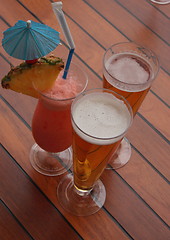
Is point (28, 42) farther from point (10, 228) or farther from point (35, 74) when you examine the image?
point (10, 228)

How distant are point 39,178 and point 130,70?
Answer: 0.43 metres

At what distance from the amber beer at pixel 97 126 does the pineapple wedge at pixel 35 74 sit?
0.09 metres

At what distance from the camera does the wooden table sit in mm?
1062

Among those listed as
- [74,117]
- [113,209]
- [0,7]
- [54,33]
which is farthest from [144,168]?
[0,7]

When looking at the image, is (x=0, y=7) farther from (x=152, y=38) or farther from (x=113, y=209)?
(x=113, y=209)

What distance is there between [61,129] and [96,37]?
59 cm

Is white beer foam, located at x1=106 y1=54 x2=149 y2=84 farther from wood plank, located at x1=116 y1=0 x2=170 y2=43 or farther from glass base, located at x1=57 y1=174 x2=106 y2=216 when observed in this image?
wood plank, located at x1=116 y1=0 x2=170 y2=43

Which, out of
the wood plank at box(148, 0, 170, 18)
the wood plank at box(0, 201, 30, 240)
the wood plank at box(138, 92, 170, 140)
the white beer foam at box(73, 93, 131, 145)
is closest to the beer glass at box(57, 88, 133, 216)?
the white beer foam at box(73, 93, 131, 145)

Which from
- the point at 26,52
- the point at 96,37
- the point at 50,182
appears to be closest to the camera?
the point at 26,52

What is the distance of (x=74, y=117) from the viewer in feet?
2.87

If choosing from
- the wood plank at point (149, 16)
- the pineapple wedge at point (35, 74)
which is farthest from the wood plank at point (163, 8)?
the pineapple wedge at point (35, 74)

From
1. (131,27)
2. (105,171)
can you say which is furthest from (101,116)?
(131,27)

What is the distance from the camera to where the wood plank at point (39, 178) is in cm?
106

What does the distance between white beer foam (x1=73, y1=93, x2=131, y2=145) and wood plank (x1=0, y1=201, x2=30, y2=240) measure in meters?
0.37
